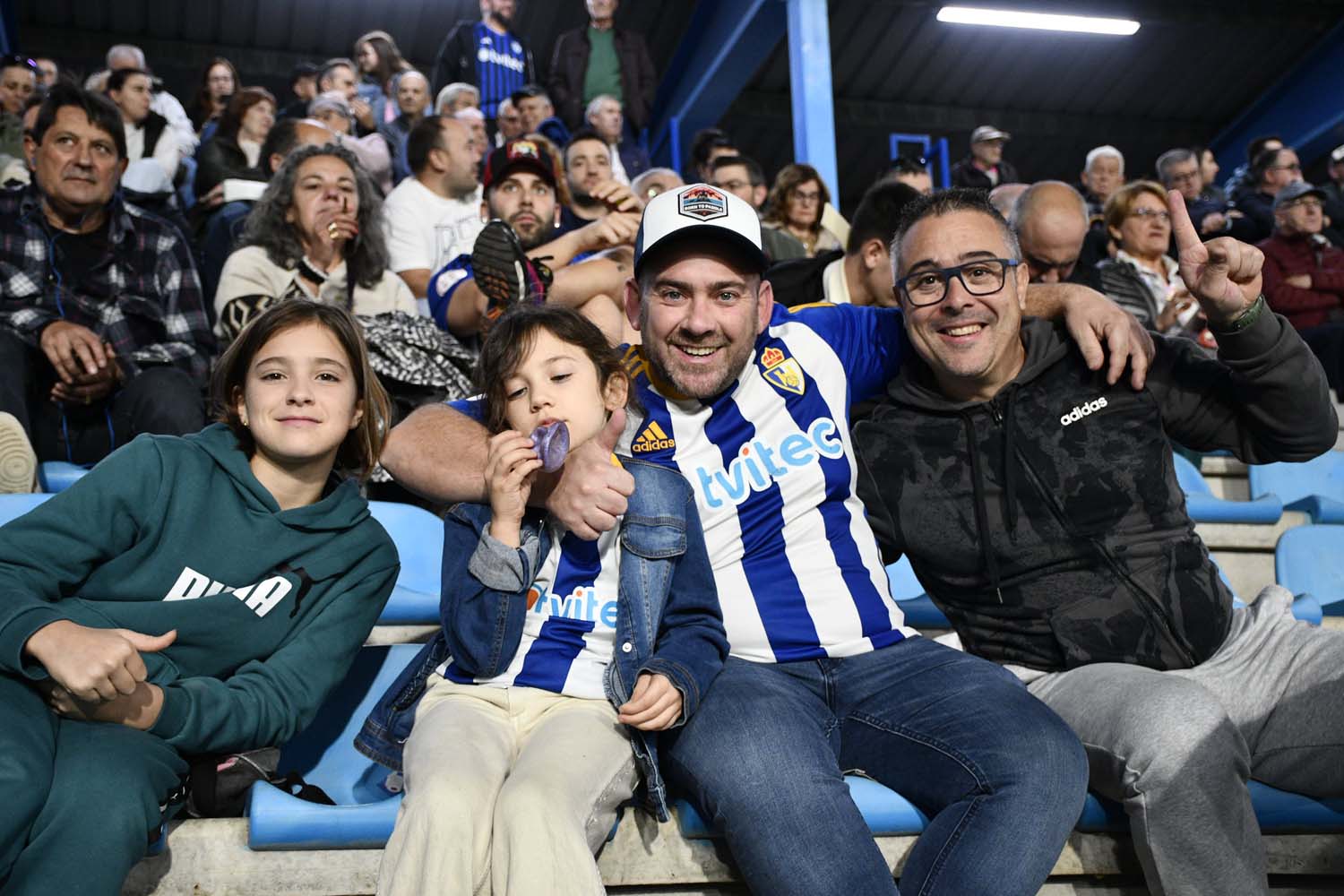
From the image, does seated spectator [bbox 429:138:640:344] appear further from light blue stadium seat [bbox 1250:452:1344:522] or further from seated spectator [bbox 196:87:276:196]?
light blue stadium seat [bbox 1250:452:1344:522]

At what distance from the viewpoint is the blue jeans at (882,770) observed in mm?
1371

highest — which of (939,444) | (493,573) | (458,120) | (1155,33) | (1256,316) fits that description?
(1155,33)

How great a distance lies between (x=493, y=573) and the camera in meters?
1.51

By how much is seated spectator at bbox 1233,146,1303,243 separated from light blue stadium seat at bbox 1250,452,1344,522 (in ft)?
10.5

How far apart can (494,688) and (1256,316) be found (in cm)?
137

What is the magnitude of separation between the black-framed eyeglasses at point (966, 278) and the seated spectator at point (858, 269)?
3.46ft

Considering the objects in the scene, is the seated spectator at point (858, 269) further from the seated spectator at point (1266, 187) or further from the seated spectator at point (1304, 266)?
the seated spectator at point (1266, 187)

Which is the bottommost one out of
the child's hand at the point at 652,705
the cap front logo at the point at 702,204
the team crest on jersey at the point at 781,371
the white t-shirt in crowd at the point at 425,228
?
the child's hand at the point at 652,705

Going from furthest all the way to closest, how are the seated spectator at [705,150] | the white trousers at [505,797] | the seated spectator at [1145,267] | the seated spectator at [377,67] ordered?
the seated spectator at [377,67] → the seated spectator at [705,150] → the seated spectator at [1145,267] → the white trousers at [505,797]

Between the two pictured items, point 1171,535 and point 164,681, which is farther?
point 1171,535

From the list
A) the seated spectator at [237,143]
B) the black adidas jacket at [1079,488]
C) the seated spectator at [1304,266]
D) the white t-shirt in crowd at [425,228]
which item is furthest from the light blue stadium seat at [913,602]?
the seated spectator at [1304,266]

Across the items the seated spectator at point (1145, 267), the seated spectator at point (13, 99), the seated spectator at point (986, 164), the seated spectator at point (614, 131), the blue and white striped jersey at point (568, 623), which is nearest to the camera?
the blue and white striped jersey at point (568, 623)

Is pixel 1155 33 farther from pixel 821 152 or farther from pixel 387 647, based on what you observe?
pixel 387 647

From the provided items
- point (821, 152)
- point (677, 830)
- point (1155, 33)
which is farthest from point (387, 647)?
point (1155, 33)
